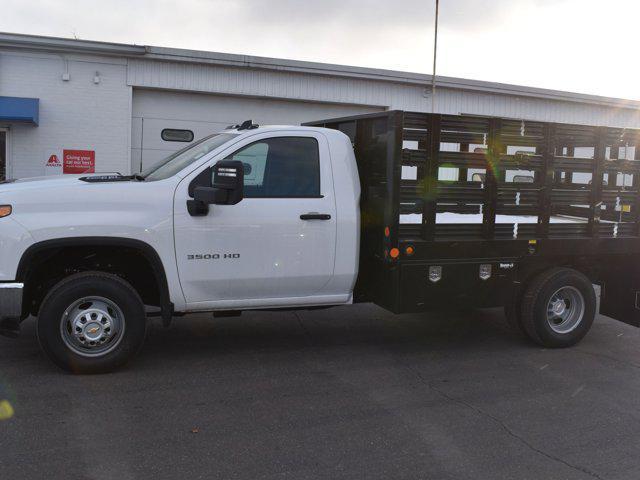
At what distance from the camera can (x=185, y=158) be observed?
5812 mm

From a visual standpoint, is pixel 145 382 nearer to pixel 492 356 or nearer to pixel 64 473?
pixel 64 473

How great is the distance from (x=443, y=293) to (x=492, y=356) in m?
0.86

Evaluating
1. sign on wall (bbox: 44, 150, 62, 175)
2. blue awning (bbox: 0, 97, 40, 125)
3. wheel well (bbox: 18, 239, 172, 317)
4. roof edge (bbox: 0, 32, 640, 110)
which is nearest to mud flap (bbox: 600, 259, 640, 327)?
wheel well (bbox: 18, 239, 172, 317)

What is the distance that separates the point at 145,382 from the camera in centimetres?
510

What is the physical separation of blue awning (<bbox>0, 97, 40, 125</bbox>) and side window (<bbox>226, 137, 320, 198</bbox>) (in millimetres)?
9040

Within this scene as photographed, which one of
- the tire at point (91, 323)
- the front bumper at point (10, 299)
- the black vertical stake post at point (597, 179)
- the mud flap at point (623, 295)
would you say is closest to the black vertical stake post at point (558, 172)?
the black vertical stake post at point (597, 179)

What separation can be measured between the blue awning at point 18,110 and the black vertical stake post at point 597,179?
10717 mm

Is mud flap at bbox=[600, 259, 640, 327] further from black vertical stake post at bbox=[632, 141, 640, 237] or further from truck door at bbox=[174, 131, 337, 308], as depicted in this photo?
truck door at bbox=[174, 131, 337, 308]

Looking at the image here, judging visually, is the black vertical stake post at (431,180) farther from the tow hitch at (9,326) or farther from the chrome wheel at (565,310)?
the tow hitch at (9,326)

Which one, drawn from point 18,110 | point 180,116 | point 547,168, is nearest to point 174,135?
point 180,116

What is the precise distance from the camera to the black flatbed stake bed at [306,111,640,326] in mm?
5750

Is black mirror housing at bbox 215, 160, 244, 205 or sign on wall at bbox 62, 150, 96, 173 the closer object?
black mirror housing at bbox 215, 160, 244, 205

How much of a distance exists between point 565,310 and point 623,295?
0.80 m

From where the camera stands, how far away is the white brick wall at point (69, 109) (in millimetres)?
13320
